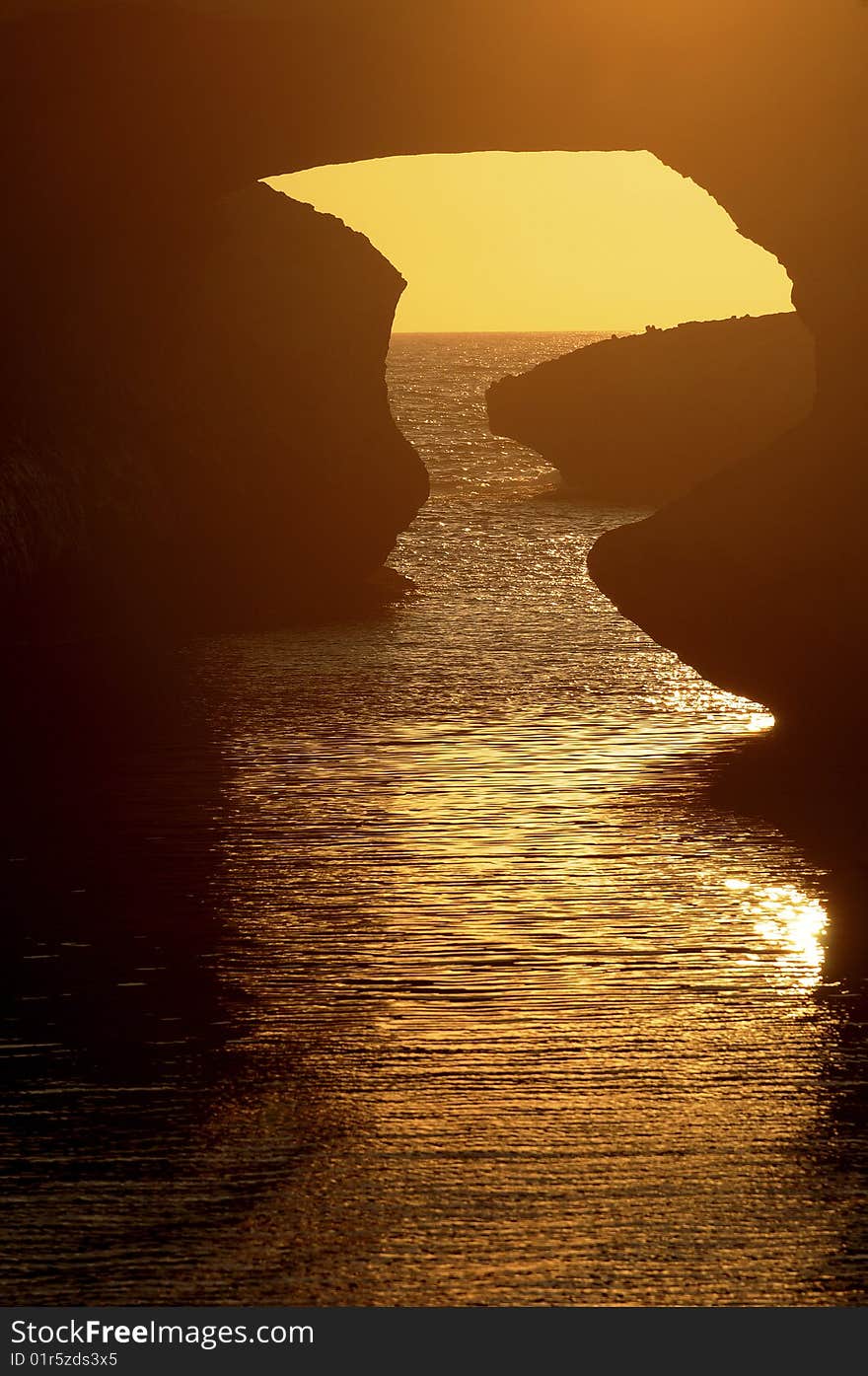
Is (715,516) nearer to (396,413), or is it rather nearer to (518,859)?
(518,859)

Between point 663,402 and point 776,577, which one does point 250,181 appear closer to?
point 776,577

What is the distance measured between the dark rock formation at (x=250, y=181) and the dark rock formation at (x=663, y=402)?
97.0ft

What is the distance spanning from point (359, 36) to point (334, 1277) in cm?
1584

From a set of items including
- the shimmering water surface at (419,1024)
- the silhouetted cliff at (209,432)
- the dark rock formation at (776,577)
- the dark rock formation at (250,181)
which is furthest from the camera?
the silhouetted cliff at (209,432)

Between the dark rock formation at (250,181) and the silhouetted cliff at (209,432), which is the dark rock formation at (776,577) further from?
the silhouetted cliff at (209,432)

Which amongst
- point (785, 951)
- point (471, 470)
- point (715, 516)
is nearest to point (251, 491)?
point (715, 516)

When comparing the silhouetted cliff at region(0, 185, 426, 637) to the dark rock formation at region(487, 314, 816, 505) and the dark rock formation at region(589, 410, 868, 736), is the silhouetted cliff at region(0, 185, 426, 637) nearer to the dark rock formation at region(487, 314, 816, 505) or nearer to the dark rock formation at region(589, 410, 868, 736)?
the dark rock formation at region(589, 410, 868, 736)

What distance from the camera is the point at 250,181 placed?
23922 mm

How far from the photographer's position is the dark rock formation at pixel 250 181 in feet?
62.0

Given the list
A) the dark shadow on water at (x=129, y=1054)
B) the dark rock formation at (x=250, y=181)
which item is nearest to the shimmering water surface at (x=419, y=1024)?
the dark shadow on water at (x=129, y=1054)

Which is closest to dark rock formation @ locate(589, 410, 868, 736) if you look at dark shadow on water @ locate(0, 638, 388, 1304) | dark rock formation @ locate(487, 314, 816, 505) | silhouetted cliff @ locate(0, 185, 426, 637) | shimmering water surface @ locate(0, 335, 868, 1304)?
shimmering water surface @ locate(0, 335, 868, 1304)

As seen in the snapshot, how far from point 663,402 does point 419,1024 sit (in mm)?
49798

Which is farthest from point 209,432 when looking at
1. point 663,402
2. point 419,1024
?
point 663,402

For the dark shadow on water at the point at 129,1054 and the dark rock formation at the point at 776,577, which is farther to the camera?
the dark rock formation at the point at 776,577
